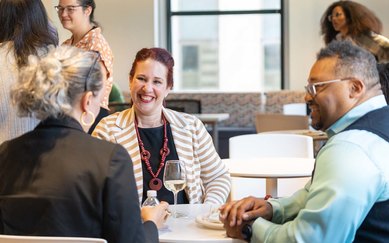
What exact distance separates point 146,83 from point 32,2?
0.62 meters

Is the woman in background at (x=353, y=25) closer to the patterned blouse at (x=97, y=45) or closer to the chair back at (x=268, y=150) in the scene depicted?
the chair back at (x=268, y=150)

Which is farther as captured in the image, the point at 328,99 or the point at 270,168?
the point at 270,168

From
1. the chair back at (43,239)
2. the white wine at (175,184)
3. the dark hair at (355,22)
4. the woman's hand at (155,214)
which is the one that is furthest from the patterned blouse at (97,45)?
the dark hair at (355,22)

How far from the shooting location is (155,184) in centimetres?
316

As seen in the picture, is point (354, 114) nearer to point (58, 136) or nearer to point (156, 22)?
point (58, 136)

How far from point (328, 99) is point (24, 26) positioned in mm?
1455

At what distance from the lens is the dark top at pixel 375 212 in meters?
2.14

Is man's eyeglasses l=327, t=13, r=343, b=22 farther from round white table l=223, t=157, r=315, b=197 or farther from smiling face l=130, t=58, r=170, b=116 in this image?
smiling face l=130, t=58, r=170, b=116

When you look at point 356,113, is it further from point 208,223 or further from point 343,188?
point 208,223

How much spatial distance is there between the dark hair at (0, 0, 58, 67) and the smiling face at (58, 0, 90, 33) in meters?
1.00

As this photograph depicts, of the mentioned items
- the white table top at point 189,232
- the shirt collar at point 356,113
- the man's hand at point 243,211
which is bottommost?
the white table top at point 189,232

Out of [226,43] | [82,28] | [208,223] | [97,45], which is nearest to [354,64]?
[208,223]

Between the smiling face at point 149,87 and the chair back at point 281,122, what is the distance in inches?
133

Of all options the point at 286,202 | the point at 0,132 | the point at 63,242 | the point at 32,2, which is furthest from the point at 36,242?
the point at 32,2
